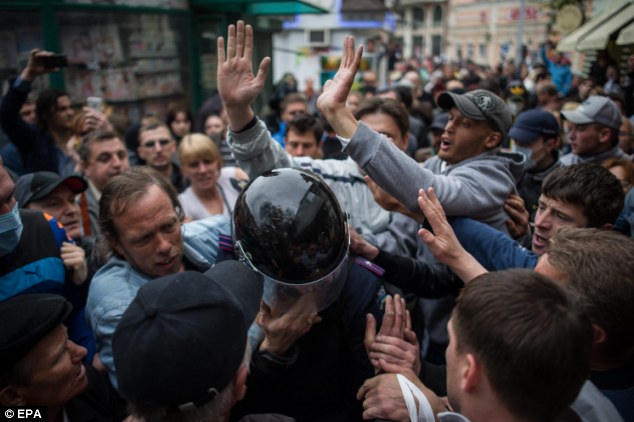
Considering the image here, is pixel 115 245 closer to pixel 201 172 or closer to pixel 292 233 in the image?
pixel 292 233

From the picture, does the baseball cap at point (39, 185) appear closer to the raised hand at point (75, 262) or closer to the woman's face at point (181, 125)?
the raised hand at point (75, 262)

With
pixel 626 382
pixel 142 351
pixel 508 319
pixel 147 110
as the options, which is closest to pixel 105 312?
pixel 142 351

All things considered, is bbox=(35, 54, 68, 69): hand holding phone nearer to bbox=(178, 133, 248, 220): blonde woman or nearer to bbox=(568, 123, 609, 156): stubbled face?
bbox=(178, 133, 248, 220): blonde woman

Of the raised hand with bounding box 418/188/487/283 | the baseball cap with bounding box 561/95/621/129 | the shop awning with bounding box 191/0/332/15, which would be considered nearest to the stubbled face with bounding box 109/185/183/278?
the raised hand with bounding box 418/188/487/283

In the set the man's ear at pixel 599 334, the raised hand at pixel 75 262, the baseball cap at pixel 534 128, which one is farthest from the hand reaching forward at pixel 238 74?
the baseball cap at pixel 534 128

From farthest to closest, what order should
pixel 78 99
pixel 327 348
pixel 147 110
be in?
pixel 147 110, pixel 78 99, pixel 327 348

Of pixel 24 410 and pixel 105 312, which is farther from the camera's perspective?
pixel 105 312

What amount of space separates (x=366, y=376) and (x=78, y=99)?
5758 mm

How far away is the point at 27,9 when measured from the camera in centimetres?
530

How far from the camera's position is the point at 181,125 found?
5.67 metres

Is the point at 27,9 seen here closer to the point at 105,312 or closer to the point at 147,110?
the point at 147,110

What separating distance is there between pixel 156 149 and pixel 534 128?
3.22 meters

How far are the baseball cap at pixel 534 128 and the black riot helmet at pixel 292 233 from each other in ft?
9.15

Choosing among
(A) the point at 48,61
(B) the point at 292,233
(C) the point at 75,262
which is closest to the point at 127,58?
(A) the point at 48,61
